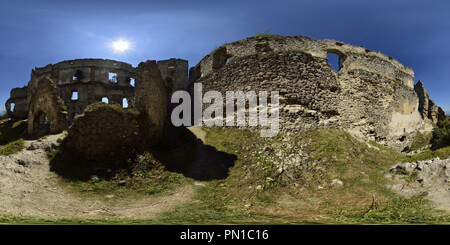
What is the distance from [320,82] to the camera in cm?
1323

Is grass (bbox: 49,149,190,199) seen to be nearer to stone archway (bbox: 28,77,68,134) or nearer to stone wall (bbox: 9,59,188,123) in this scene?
stone archway (bbox: 28,77,68,134)

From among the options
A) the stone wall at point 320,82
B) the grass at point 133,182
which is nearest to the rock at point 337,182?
the stone wall at point 320,82

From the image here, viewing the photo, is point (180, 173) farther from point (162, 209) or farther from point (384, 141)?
point (384, 141)

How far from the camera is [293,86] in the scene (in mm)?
12836

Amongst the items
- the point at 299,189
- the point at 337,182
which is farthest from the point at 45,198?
the point at 337,182

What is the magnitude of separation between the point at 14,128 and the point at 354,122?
77.3ft

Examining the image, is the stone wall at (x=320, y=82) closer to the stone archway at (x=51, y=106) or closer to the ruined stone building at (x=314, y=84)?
the ruined stone building at (x=314, y=84)

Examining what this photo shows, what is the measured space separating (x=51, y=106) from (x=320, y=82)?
1423 cm

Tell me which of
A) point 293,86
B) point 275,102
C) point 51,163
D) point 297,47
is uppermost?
point 297,47

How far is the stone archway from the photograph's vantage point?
11.8m

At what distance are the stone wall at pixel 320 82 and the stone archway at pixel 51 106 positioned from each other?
822cm

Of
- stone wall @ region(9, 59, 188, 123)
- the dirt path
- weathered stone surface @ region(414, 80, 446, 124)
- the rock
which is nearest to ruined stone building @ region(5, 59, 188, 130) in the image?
stone wall @ region(9, 59, 188, 123)

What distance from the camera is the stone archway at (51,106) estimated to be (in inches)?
465
